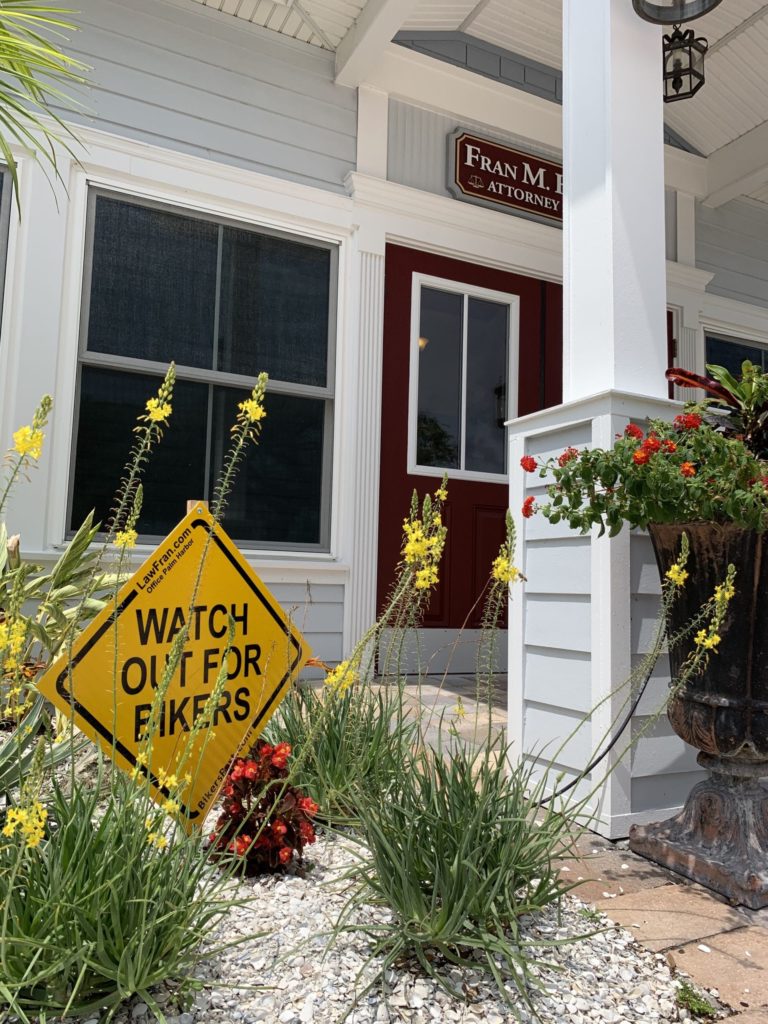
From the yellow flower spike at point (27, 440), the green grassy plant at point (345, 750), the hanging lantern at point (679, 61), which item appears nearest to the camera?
the yellow flower spike at point (27, 440)

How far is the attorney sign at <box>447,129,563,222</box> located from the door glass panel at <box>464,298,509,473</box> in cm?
Result: 70

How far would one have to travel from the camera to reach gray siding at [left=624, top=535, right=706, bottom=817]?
86.1 inches

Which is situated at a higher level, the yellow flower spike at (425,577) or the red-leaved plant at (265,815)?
the yellow flower spike at (425,577)

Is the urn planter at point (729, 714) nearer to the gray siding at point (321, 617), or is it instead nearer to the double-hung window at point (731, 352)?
the gray siding at point (321, 617)

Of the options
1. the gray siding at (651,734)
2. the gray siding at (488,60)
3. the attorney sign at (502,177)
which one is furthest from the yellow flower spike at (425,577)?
the gray siding at (488,60)

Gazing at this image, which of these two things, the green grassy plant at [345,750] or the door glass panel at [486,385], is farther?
the door glass panel at [486,385]

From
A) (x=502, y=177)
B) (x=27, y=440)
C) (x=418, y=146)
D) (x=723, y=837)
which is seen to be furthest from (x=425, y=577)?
(x=502, y=177)

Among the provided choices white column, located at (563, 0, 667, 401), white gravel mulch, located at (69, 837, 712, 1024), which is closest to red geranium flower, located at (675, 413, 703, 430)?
white column, located at (563, 0, 667, 401)

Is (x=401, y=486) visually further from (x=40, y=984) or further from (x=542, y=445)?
(x=40, y=984)

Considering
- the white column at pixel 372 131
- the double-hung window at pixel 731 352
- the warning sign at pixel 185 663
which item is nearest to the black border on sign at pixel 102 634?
the warning sign at pixel 185 663

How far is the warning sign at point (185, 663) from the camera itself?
1.44m

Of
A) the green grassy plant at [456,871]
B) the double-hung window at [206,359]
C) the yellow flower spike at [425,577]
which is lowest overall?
the green grassy plant at [456,871]

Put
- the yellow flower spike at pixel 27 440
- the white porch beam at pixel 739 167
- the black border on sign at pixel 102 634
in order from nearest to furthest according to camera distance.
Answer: the yellow flower spike at pixel 27 440, the black border on sign at pixel 102 634, the white porch beam at pixel 739 167

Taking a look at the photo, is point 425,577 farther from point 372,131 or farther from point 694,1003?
point 372,131
